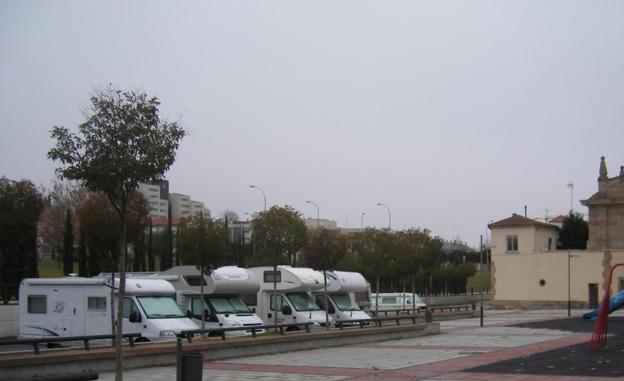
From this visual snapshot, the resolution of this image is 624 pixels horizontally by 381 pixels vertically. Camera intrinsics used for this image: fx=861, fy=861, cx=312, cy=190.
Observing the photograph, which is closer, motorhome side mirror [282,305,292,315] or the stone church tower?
motorhome side mirror [282,305,292,315]

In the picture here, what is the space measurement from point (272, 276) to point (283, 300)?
1.30 metres

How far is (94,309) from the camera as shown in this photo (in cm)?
2428

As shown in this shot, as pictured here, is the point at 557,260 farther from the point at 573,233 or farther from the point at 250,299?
the point at 250,299

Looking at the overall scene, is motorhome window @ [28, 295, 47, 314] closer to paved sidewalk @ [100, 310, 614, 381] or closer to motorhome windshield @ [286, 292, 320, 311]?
paved sidewalk @ [100, 310, 614, 381]

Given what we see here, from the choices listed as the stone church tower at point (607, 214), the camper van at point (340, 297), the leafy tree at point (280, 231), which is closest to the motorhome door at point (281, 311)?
the camper van at point (340, 297)

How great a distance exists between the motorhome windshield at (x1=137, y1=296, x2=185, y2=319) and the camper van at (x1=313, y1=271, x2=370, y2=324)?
30.7ft

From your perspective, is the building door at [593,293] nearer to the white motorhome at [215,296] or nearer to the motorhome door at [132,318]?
the white motorhome at [215,296]

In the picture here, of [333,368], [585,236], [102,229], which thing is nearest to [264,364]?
[333,368]

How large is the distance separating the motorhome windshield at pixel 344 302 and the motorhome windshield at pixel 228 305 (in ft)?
18.6

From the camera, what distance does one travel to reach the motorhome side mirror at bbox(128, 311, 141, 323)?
79.1 ft

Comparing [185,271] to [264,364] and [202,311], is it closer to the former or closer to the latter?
[202,311]

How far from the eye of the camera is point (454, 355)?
24.1 metres

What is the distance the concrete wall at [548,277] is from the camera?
7025 centimetres

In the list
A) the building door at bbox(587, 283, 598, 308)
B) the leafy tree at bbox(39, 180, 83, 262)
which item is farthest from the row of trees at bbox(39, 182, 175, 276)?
the building door at bbox(587, 283, 598, 308)
